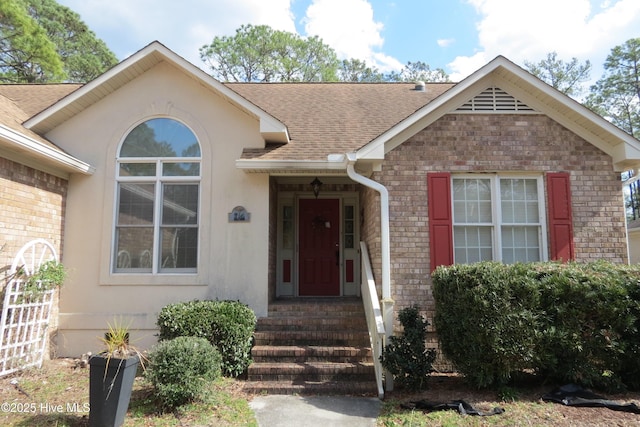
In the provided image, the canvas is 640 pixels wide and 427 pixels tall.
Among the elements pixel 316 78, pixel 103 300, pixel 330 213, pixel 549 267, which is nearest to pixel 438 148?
pixel 549 267

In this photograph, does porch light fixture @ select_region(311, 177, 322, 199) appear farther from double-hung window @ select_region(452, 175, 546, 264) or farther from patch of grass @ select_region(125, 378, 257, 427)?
patch of grass @ select_region(125, 378, 257, 427)

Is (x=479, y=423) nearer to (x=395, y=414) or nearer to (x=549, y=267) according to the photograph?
(x=395, y=414)

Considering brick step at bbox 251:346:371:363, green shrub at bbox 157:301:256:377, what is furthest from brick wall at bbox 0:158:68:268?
brick step at bbox 251:346:371:363

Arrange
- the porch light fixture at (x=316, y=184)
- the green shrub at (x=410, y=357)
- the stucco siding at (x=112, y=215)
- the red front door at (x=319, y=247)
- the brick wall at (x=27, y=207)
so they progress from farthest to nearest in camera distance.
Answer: the red front door at (x=319, y=247) → the porch light fixture at (x=316, y=184) → the stucco siding at (x=112, y=215) → the brick wall at (x=27, y=207) → the green shrub at (x=410, y=357)

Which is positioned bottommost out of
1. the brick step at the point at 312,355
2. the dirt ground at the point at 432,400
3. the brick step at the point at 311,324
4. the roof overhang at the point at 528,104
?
the dirt ground at the point at 432,400

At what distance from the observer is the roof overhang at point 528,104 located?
21.6 feet

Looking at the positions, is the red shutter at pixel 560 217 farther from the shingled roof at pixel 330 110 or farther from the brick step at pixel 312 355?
the brick step at pixel 312 355

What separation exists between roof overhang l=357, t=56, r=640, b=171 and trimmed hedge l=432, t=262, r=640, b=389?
7.76 feet

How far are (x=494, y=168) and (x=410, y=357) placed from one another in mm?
3414

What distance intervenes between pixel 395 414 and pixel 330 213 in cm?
511

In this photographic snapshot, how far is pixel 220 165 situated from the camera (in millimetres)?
7598

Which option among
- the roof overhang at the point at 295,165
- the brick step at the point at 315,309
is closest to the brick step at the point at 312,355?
the brick step at the point at 315,309

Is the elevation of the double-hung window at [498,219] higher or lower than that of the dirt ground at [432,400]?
higher

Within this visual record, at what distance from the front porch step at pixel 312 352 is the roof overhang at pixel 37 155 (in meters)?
4.13
